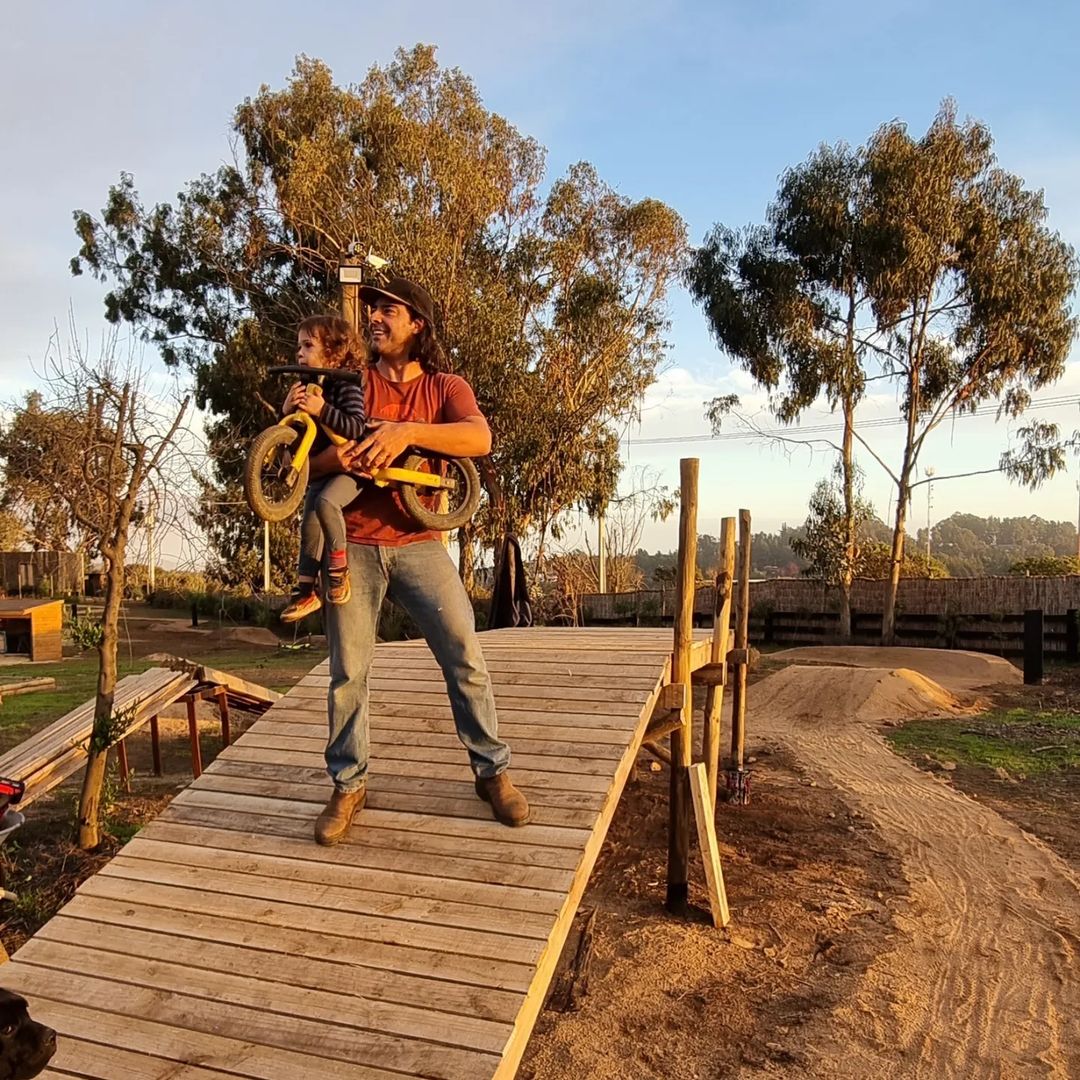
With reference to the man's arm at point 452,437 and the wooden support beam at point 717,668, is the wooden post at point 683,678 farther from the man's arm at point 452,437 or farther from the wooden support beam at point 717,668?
the man's arm at point 452,437

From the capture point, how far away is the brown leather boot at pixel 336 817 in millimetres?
3744

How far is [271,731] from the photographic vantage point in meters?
5.14

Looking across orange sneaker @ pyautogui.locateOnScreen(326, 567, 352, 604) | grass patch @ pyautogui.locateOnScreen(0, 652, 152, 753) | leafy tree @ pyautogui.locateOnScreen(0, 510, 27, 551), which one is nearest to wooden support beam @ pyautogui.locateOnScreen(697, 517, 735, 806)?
orange sneaker @ pyautogui.locateOnScreen(326, 567, 352, 604)

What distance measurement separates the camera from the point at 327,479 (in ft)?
11.2

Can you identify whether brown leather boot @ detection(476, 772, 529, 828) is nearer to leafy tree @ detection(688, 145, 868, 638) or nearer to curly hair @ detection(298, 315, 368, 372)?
curly hair @ detection(298, 315, 368, 372)

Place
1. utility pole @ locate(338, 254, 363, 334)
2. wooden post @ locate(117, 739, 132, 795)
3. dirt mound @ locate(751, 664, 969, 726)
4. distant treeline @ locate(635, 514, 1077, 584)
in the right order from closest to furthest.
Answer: utility pole @ locate(338, 254, 363, 334) → wooden post @ locate(117, 739, 132, 795) → dirt mound @ locate(751, 664, 969, 726) → distant treeline @ locate(635, 514, 1077, 584)

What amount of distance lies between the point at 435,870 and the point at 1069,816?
6.68 m

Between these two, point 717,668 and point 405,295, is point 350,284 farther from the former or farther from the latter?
point 717,668

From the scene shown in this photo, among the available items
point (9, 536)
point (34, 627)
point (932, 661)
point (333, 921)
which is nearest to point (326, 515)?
point (333, 921)

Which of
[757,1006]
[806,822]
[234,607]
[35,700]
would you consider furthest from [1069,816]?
[234,607]

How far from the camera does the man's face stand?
3516 mm

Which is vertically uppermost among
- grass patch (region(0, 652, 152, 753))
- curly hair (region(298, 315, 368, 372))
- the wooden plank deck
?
curly hair (region(298, 315, 368, 372))

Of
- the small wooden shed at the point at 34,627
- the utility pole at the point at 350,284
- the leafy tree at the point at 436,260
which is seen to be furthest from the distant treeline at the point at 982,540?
the utility pole at the point at 350,284

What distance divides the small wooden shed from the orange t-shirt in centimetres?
1836
